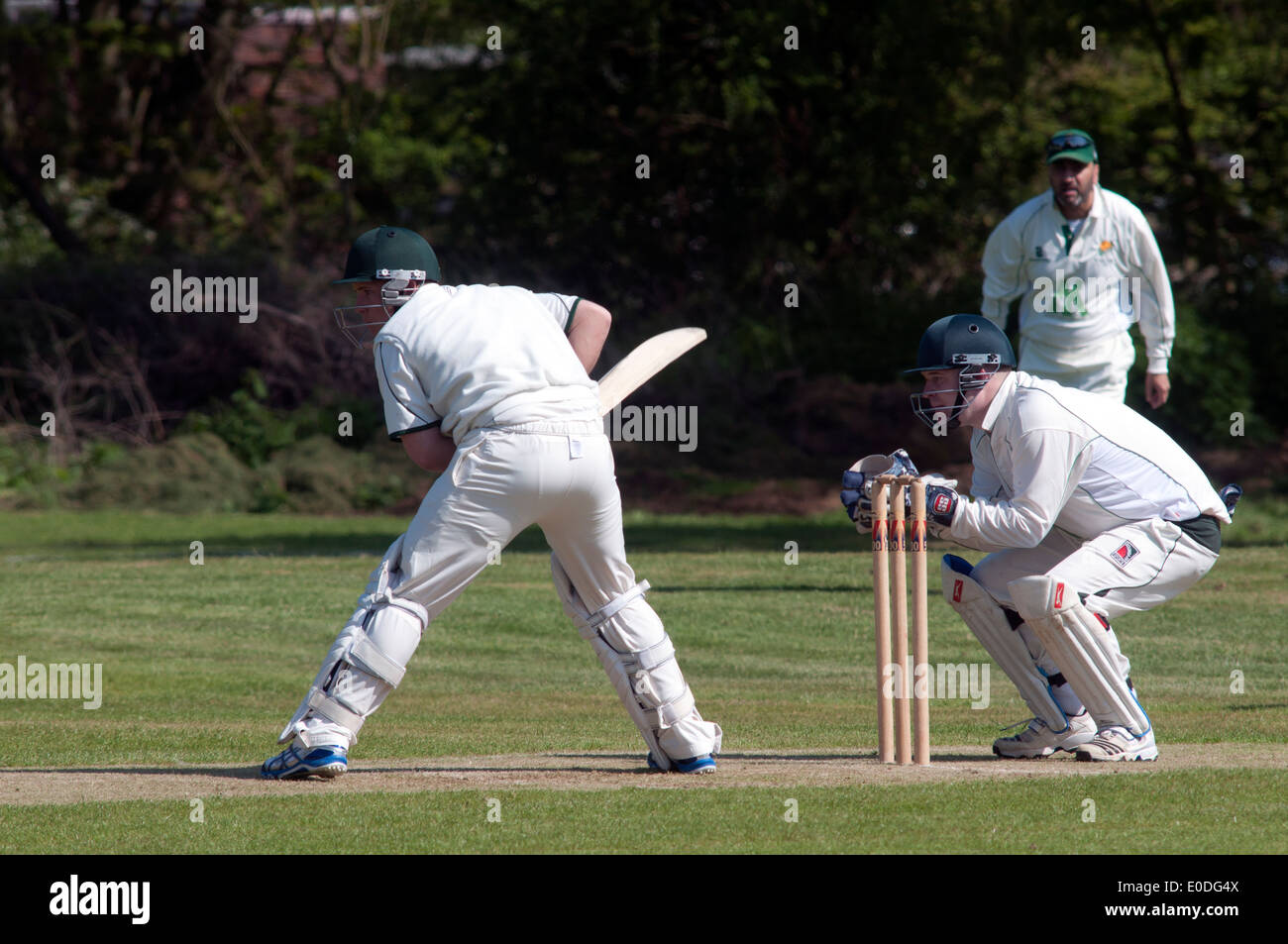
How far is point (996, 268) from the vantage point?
1115 centimetres

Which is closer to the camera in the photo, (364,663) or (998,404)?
(364,663)

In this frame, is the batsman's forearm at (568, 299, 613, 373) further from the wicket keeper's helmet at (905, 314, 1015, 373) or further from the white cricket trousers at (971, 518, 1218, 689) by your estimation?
the white cricket trousers at (971, 518, 1218, 689)

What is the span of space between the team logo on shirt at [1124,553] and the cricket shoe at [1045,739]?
2.15 feet

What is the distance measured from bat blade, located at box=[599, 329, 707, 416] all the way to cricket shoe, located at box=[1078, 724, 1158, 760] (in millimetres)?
2207

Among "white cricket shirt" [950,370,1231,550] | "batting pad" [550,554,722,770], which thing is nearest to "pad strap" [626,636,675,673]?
"batting pad" [550,554,722,770]

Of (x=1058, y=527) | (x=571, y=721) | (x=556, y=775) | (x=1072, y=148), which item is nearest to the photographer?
(x=556, y=775)

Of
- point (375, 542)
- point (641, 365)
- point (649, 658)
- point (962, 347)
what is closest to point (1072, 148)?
point (962, 347)

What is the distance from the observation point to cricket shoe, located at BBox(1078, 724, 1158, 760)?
22.5 ft

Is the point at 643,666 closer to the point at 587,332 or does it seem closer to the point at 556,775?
the point at 556,775

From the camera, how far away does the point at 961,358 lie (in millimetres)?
6875

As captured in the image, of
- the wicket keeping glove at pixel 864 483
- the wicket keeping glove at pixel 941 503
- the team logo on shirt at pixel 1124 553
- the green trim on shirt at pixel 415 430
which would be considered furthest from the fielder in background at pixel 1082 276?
the green trim on shirt at pixel 415 430

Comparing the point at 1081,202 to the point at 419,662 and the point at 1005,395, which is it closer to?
the point at 1005,395

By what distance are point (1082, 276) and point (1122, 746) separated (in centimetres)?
461

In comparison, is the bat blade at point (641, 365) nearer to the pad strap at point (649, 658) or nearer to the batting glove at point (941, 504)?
the pad strap at point (649, 658)
